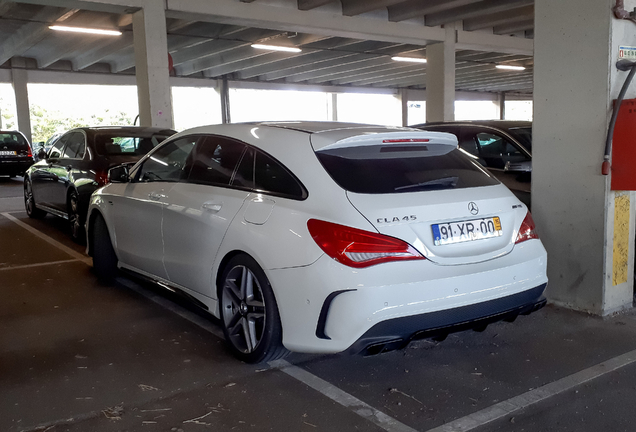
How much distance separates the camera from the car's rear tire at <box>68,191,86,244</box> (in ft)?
23.4

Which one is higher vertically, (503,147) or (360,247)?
(503,147)

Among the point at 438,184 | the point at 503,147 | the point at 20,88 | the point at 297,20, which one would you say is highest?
the point at 297,20

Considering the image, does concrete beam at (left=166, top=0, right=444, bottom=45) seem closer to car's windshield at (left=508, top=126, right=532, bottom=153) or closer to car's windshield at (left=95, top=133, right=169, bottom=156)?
car's windshield at (left=95, top=133, right=169, bottom=156)

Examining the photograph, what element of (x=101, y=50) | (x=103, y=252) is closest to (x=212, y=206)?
(x=103, y=252)

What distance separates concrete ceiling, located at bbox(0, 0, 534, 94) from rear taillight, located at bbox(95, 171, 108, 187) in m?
5.55

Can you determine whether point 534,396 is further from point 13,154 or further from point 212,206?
point 13,154

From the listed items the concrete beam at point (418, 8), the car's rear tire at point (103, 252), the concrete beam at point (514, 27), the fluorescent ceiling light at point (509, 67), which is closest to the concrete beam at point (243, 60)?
the concrete beam at point (418, 8)

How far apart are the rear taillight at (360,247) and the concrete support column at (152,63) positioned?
10007 millimetres

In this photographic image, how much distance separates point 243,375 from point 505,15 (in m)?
14.3

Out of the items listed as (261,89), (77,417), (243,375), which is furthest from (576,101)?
(261,89)

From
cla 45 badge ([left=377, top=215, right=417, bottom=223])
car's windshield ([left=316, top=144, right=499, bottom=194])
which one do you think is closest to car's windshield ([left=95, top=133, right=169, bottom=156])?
car's windshield ([left=316, top=144, right=499, bottom=194])

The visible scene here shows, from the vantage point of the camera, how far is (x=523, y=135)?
6.65 metres

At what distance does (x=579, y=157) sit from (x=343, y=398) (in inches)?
103

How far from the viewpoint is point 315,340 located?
3.02m
